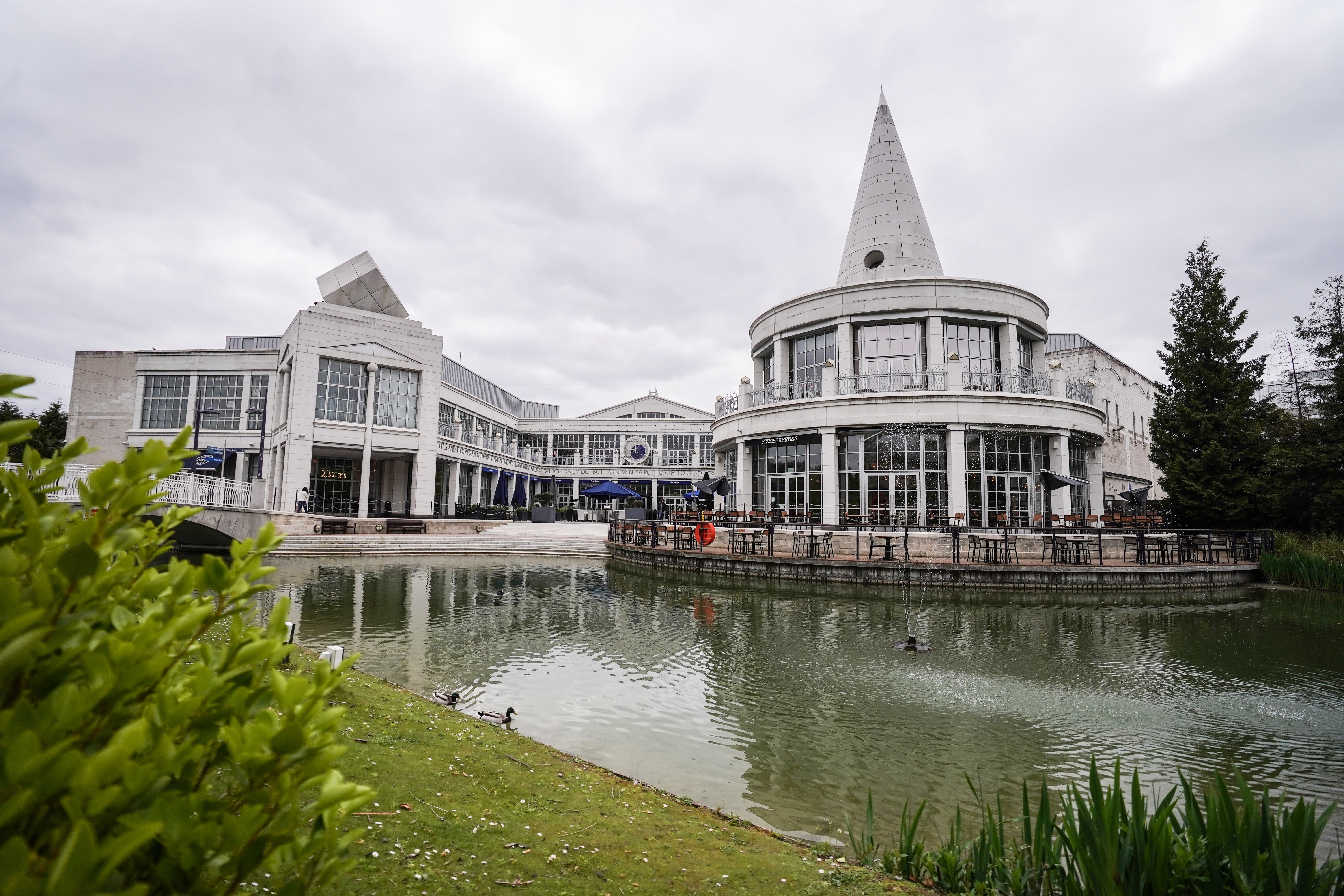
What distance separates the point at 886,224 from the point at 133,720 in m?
33.0

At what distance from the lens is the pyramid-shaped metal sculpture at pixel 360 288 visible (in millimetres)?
35375

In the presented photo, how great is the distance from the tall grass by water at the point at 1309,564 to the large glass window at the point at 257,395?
48925mm

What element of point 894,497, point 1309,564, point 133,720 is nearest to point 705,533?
point 894,497

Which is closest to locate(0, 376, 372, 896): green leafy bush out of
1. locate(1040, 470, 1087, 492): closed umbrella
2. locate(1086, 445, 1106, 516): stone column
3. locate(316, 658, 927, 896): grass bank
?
locate(316, 658, 927, 896): grass bank

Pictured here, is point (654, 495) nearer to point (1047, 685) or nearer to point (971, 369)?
point (971, 369)

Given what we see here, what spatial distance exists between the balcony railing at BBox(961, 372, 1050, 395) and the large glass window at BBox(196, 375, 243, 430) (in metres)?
41.9

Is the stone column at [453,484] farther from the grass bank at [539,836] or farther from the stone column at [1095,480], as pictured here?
the grass bank at [539,836]

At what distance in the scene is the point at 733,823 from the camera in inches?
179

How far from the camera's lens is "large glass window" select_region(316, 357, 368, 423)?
110ft

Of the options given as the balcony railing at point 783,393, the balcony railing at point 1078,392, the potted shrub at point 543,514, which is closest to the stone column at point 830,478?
the balcony railing at point 783,393

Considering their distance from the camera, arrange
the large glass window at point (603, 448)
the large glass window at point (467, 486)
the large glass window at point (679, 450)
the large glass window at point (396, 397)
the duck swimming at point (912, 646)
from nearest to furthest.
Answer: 1. the duck swimming at point (912, 646)
2. the large glass window at point (396, 397)
3. the large glass window at point (467, 486)
4. the large glass window at point (679, 450)
5. the large glass window at point (603, 448)

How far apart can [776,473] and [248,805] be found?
93.9 ft

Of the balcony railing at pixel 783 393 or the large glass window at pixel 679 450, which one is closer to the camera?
the balcony railing at pixel 783 393

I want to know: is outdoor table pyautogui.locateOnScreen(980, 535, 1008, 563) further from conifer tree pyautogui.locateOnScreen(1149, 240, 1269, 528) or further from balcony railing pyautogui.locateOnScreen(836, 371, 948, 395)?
conifer tree pyautogui.locateOnScreen(1149, 240, 1269, 528)
